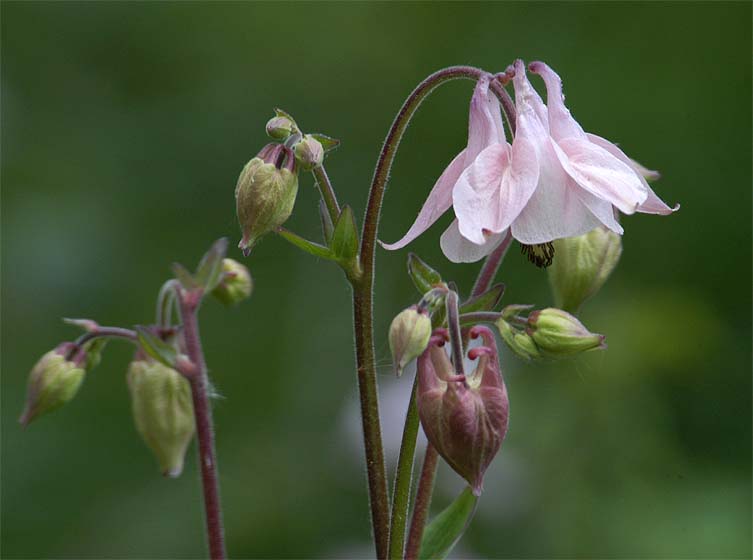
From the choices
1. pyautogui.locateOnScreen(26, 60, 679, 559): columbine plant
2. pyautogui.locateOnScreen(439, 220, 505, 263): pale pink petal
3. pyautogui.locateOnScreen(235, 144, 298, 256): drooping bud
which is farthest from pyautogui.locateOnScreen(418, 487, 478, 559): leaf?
pyautogui.locateOnScreen(235, 144, 298, 256): drooping bud

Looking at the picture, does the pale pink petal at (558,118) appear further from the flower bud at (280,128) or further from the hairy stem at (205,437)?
the hairy stem at (205,437)

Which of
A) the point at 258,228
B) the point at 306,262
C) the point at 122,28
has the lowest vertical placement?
the point at 306,262

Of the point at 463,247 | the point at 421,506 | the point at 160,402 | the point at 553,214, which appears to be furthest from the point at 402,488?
the point at 160,402

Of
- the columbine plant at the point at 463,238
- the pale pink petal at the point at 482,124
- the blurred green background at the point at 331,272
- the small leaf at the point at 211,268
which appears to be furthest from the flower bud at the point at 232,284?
the blurred green background at the point at 331,272

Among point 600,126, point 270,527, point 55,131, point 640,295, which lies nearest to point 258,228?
point 270,527

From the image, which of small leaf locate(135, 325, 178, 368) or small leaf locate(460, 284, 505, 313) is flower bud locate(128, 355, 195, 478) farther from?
small leaf locate(460, 284, 505, 313)

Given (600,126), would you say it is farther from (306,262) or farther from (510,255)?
(306,262)
